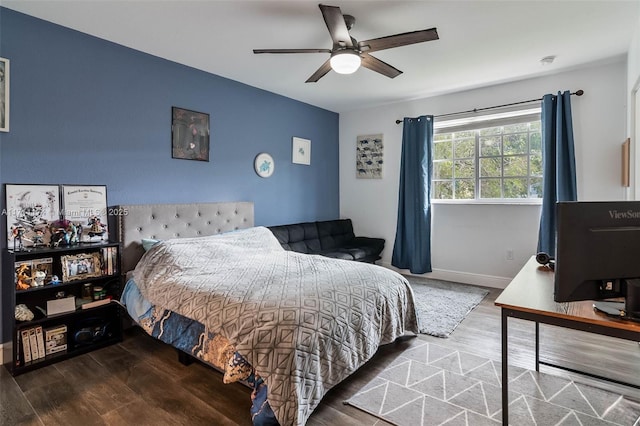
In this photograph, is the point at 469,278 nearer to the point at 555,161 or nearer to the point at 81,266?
the point at 555,161

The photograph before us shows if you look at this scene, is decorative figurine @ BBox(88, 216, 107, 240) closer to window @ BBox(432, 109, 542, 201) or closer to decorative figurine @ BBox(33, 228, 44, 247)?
decorative figurine @ BBox(33, 228, 44, 247)

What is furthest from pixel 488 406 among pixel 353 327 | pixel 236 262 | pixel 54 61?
pixel 54 61

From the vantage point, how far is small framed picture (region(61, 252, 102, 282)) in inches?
98.1

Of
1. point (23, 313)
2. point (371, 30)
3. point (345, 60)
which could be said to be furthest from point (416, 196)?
point (23, 313)

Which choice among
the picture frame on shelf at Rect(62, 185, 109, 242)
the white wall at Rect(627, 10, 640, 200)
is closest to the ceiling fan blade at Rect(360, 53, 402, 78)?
the white wall at Rect(627, 10, 640, 200)

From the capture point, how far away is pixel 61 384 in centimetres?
213

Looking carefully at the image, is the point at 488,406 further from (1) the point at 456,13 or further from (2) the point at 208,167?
(2) the point at 208,167

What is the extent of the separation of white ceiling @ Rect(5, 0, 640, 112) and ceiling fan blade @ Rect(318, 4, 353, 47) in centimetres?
24

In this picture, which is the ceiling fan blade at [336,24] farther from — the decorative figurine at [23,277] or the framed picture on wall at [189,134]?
the decorative figurine at [23,277]

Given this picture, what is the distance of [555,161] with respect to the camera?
3654 mm

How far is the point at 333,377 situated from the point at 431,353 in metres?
1.02

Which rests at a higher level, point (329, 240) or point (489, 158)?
point (489, 158)

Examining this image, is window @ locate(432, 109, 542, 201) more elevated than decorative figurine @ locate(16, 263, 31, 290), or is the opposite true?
window @ locate(432, 109, 542, 201)

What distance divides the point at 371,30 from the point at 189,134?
81.5 inches
